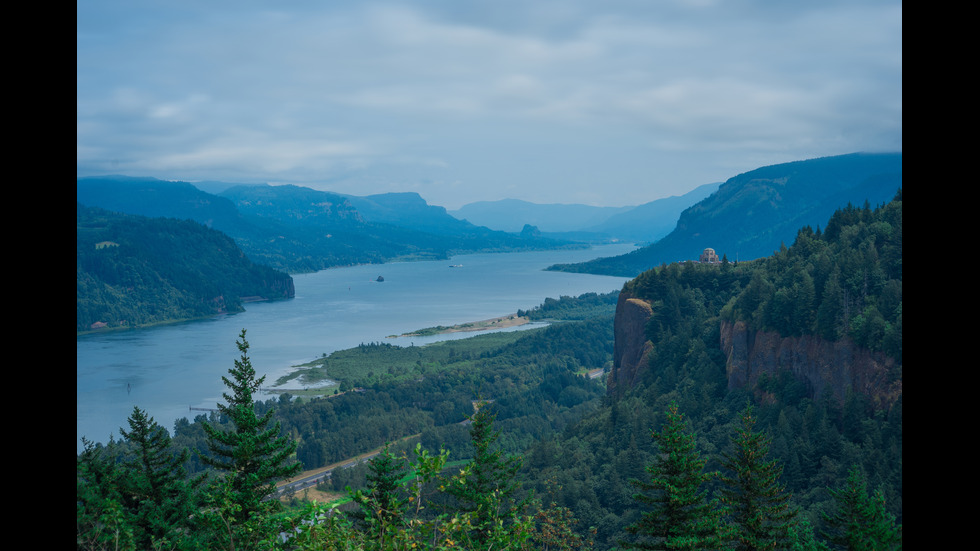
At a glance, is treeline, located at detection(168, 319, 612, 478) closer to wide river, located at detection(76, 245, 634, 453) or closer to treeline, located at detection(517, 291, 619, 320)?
wide river, located at detection(76, 245, 634, 453)

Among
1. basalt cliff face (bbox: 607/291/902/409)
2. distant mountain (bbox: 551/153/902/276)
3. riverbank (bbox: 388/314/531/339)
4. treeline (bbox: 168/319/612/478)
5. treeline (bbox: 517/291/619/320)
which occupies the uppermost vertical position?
distant mountain (bbox: 551/153/902/276)

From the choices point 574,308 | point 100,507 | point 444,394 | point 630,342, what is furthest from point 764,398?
point 574,308

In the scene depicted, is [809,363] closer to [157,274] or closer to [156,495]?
[156,495]

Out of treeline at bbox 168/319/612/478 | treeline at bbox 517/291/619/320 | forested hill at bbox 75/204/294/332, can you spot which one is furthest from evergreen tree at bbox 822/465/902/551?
forested hill at bbox 75/204/294/332

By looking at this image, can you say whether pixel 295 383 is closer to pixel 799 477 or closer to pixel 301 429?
pixel 301 429

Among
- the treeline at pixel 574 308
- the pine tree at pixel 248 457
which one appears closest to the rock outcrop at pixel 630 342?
the pine tree at pixel 248 457
